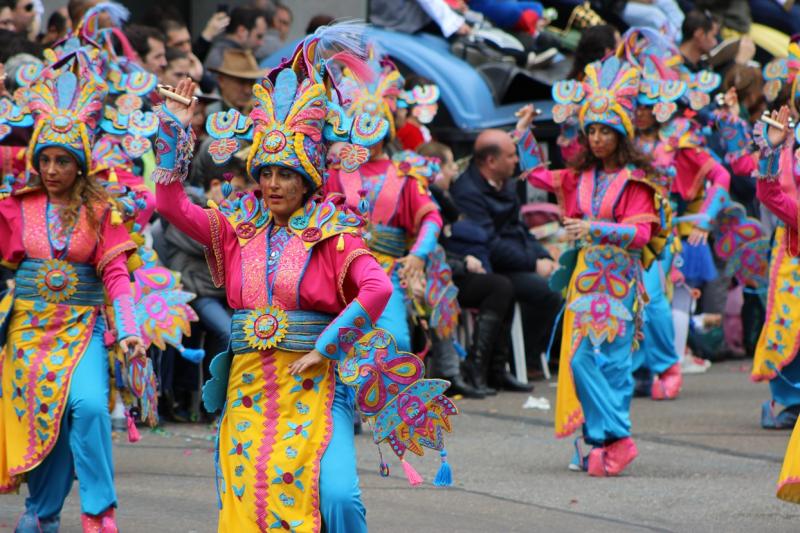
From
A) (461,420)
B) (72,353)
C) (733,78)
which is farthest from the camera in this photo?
(733,78)

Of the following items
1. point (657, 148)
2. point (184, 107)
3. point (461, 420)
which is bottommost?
point (461, 420)

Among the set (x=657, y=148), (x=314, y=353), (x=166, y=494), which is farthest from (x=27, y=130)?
(x=657, y=148)

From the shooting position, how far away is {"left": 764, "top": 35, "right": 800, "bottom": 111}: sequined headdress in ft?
28.2

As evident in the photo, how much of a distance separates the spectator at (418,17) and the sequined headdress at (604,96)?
4554 mm

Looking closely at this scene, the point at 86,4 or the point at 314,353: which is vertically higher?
the point at 86,4

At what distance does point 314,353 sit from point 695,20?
31.4 feet

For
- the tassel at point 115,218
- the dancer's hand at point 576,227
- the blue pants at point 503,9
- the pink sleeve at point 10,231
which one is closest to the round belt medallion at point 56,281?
the pink sleeve at point 10,231

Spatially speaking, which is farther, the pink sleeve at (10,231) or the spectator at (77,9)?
the spectator at (77,9)

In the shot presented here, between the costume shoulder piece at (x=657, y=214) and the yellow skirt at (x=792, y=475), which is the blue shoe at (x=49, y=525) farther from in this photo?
the costume shoulder piece at (x=657, y=214)

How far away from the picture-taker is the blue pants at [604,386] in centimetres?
859

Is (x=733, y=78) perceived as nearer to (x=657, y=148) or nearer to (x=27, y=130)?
(x=657, y=148)

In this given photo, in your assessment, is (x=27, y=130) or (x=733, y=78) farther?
(x=733, y=78)

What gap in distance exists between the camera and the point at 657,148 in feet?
36.5

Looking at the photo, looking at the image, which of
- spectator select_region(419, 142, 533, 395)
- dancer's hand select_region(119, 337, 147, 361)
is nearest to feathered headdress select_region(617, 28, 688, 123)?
spectator select_region(419, 142, 533, 395)
